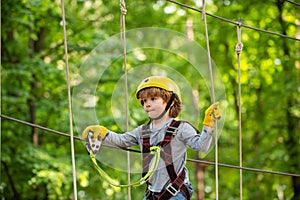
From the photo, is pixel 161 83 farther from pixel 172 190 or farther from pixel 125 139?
pixel 172 190

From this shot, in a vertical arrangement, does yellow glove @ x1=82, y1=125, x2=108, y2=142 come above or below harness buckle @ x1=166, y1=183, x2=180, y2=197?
above

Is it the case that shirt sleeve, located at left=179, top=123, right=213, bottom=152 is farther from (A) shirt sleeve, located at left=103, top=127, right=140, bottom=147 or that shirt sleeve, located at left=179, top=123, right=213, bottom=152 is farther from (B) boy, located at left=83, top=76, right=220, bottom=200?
(A) shirt sleeve, located at left=103, top=127, right=140, bottom=147

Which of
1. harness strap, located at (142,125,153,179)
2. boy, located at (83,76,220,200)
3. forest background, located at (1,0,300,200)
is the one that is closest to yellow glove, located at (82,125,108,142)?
boy, located at (83,76,220,200)

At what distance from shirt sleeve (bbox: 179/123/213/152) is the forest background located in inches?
116

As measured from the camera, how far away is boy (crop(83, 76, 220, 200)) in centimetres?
219

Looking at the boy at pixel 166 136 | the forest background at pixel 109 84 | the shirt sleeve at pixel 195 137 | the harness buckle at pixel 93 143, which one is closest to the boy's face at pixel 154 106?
the boy at pixel 166 136

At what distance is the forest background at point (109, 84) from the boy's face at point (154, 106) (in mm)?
2888

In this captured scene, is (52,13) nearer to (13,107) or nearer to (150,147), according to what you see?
(13,107)

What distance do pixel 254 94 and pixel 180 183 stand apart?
4975 millimetres

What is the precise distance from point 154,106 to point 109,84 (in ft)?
13.8

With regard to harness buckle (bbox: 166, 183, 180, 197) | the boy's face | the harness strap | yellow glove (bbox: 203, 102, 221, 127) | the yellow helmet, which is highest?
the yellow helmet

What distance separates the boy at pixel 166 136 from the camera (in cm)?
219

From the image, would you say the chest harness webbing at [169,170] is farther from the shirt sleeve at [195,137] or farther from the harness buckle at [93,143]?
the harness buckle at [93,143]

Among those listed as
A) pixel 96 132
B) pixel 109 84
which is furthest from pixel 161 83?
pixel 109 84
